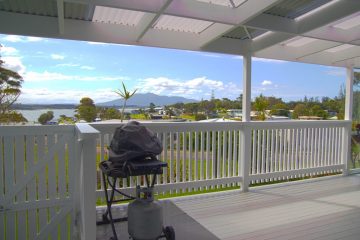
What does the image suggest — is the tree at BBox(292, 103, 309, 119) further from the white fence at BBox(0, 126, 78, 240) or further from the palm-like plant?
the white fence at BBox(0, 126, 78, 240)

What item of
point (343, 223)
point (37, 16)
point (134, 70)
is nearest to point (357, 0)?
point (343, 223)

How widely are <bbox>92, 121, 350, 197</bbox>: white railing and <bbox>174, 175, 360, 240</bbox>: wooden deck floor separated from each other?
0.30m

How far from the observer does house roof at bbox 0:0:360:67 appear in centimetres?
331

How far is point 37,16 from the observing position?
356cm

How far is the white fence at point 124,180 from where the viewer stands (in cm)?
332

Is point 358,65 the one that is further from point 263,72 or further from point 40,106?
point 263,72

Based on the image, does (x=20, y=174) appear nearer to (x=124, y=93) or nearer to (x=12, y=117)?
(x=12, y=117)

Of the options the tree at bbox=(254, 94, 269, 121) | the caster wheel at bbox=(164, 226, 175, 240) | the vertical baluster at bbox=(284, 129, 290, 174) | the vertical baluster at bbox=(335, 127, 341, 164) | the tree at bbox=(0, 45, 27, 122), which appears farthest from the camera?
the tree at bbox=(254, 94, 269, 121)

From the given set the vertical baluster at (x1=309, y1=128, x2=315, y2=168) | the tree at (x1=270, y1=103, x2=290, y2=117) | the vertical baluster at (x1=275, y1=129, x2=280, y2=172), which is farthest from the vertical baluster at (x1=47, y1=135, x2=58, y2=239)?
the tree at (x1=270, y1=103, x2=290, y2=117)

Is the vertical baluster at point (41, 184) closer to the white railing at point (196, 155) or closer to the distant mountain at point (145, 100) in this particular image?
the white railing at point (196, 155)

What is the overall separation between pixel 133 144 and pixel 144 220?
71 centimetres

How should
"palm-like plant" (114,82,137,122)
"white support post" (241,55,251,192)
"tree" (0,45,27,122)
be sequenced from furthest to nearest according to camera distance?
"tree" (0,45,27,122), "palm-like plant" (114,82,137,122), "white support post" (241,55,251,192)

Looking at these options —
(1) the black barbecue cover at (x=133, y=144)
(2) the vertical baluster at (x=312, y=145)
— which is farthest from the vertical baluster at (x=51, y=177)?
(2) the vertical baluster at (x=312, y=145)

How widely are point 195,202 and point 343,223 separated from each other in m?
1.97
